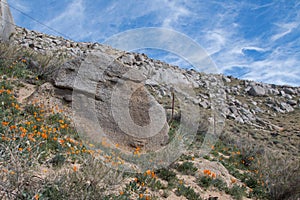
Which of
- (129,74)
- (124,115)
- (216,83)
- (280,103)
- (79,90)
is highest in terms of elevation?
(216,83)

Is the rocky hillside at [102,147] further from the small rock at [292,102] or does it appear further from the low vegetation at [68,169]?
the small rock at [292,102]

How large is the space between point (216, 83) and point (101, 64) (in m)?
32.2

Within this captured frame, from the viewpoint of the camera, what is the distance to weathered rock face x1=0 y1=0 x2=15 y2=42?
35.9 ft

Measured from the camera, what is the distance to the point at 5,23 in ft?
37.0

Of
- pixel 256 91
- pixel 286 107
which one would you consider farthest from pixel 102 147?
pixel 256 91

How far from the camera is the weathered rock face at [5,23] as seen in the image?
10.9 meters

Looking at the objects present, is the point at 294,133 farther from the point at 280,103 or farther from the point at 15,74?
the point at 15,74

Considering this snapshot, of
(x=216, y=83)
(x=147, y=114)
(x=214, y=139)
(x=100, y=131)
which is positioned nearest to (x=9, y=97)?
(x=100, y=131)

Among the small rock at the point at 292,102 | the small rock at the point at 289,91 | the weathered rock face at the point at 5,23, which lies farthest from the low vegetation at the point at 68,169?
the small rock at the point at 289,91

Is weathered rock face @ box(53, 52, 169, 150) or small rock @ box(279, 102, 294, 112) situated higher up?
small rock @ box(279, 102, 294, 112)

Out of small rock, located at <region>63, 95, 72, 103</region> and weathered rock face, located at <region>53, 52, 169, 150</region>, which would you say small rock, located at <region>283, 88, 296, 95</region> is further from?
small rock, located at <region>63, 95, 72, 103</region>

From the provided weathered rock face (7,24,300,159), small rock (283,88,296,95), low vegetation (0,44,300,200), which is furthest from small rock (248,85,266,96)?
low vegetation (0,44,300,200)

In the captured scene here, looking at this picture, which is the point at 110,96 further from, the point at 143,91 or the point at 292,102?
the point at 292,102

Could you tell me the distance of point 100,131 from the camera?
246 inches
